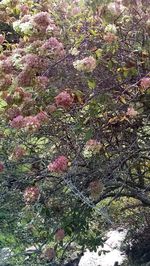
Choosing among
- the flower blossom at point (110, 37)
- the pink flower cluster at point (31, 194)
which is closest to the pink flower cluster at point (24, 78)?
the flower blossom at point (110, 37)

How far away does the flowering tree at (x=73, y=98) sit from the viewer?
273 centimetres

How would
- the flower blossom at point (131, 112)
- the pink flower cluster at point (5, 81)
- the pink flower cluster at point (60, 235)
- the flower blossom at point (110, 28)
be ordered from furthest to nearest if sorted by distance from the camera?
1. the pink flower cluster at point (60, 235)
2. the pink flower cluster at point (5, 81)
3. the flower blossom at point (131, 112)
4. the flower blossom at point (110, 28)

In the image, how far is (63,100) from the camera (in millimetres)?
2697

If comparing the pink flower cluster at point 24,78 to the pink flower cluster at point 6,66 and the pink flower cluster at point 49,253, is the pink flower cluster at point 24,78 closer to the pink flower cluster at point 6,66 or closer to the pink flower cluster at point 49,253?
the pink flower cluster at point 6,66

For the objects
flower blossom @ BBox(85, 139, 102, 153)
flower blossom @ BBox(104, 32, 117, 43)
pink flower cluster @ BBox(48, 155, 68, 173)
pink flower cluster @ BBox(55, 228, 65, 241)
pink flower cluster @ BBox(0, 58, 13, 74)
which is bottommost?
pink flower cluster @ BBox(55, 228, 65, 241)

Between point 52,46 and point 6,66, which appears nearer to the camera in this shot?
point 52,46

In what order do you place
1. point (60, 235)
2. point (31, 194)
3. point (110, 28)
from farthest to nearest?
Result: point (60, 235) → point (31, 194) → point (110, 28)

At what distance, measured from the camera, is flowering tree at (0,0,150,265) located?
2735 millimetres

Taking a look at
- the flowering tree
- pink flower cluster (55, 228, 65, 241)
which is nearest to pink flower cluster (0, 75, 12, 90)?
the flowering tree

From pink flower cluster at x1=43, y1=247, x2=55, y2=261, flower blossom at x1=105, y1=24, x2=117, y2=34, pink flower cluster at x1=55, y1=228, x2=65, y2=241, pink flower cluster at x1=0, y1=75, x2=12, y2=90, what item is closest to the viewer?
flower blossom at x1=105, y1=24, x2=117, y2=34

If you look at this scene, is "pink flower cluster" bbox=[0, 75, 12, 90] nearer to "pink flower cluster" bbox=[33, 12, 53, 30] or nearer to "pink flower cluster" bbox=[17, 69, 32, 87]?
"pink flower cluster" bbox=[17, 69, 32, 87]

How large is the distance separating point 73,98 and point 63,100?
0.18m

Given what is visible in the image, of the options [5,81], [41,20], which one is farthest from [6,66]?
[41,20]

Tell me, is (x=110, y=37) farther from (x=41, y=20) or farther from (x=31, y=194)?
(x=31, y=194)
